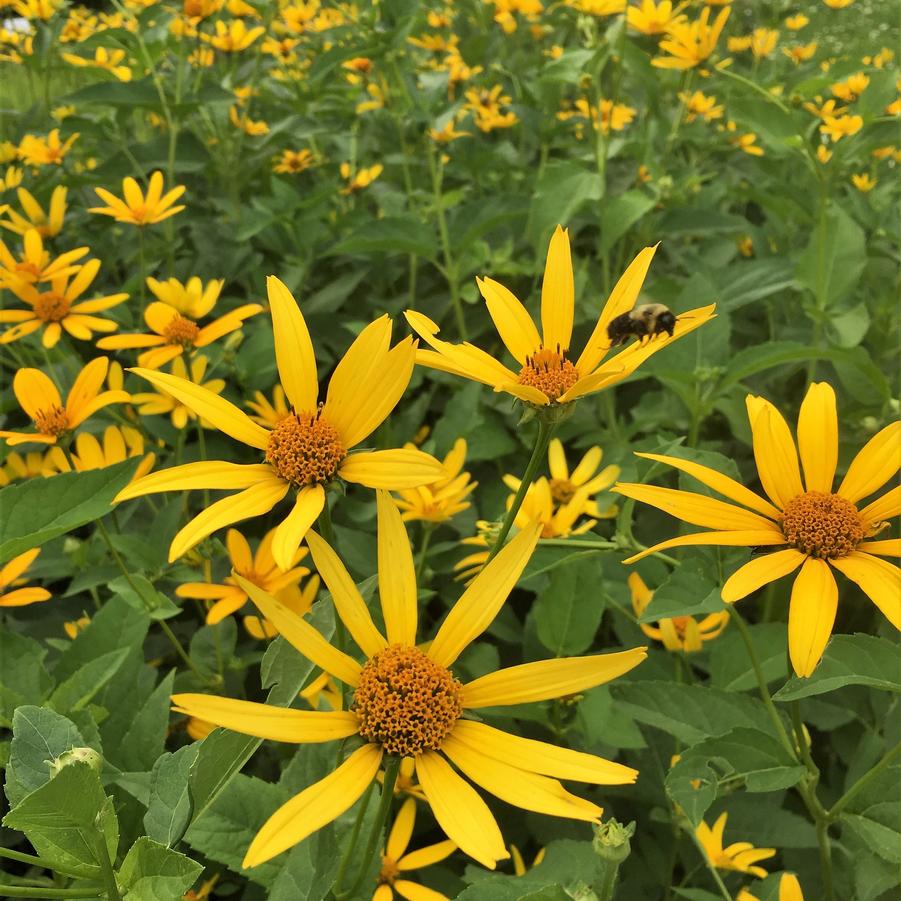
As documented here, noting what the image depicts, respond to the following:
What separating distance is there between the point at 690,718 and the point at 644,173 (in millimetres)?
1861

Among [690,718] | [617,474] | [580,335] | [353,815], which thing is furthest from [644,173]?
[353,815]

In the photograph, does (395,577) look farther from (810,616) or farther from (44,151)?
(44,151)

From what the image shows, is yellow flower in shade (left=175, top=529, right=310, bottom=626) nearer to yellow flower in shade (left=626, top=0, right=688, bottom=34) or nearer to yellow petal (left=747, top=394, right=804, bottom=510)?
yellow petal (left=747, top=394, right=804, bottom=510)

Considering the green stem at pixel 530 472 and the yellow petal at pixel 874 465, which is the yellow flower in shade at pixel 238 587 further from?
the yellow petal at pixel 874 465

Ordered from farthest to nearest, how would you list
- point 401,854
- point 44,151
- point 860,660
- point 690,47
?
1. point 44,151
2. point 690,47
3. point 401,854
4. point 860,660

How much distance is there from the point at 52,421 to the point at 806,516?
3.00 ft

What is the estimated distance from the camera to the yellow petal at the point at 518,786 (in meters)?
0.57

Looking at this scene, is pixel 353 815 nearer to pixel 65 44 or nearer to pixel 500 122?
pixel 500 122

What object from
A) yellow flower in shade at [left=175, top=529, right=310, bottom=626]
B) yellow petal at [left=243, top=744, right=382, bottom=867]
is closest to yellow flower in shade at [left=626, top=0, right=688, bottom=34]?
yellow flower in shade at [left=175, top=529, right=310, bottom=626]

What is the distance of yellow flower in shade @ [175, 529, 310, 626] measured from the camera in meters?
1.08

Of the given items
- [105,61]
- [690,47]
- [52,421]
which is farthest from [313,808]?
[105,61]

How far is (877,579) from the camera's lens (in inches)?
28.1

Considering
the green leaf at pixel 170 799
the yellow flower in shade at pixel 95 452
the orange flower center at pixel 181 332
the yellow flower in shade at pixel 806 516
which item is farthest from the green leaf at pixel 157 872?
the orange flower center at pixel 181 332

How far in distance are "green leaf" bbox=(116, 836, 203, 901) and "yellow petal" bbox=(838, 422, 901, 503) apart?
66 cm
